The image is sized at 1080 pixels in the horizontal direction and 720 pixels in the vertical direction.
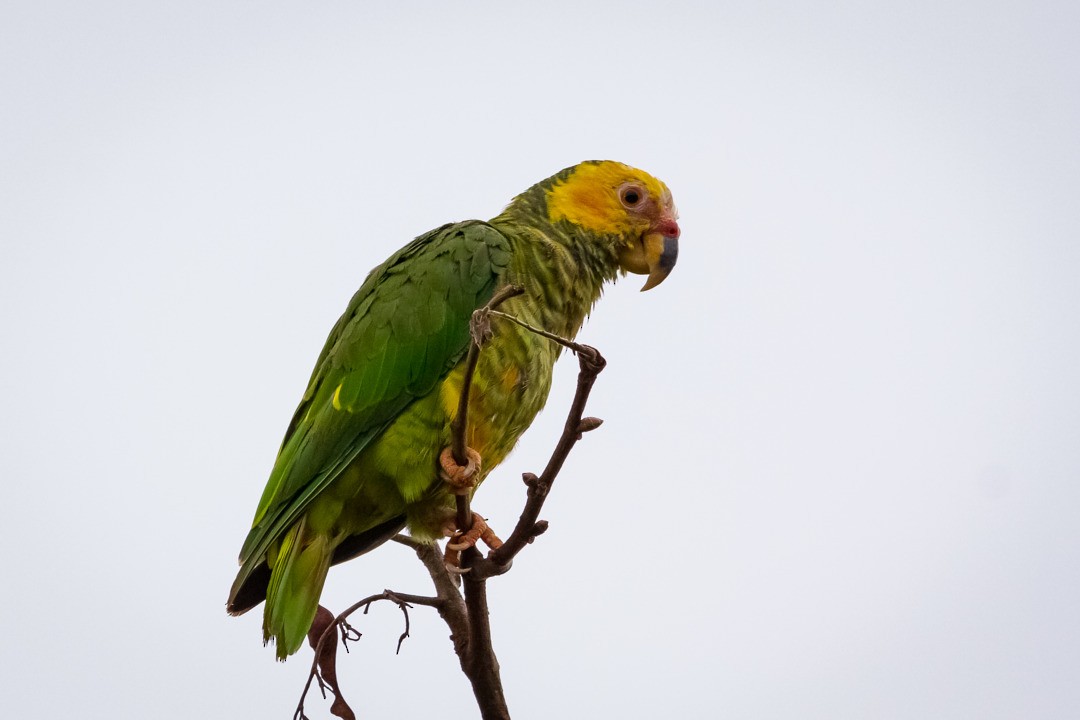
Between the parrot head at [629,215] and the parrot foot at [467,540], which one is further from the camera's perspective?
the parrot head at [629,215]

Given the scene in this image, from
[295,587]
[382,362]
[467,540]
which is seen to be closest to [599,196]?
[382,362]

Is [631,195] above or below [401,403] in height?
above

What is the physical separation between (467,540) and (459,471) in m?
0.24

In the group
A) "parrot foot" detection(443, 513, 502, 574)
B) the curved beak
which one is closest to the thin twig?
"parrot foot" detection(443, 513, 502, 574)

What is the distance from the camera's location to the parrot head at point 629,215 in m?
4.24

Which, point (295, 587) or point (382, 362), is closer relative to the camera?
point (295, 587)

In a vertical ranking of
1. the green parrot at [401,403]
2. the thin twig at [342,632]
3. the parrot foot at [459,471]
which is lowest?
the thin twig at [342,632]

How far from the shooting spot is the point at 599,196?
4316mm

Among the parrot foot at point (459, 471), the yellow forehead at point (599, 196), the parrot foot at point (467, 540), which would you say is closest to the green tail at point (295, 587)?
the parrot foot at point (467, 540)

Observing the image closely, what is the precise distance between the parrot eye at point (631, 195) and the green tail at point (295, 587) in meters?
2.03

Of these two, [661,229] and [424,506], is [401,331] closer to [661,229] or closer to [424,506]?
[424,506]

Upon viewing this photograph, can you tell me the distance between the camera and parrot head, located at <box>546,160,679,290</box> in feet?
13.9

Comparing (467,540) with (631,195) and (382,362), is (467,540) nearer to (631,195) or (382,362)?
(382,362)

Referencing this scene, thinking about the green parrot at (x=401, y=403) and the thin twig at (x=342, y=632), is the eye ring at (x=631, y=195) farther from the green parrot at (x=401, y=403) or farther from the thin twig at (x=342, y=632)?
the thin twig at (x=342, y=632)
